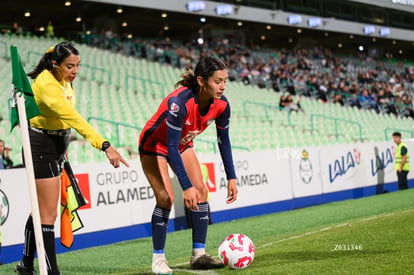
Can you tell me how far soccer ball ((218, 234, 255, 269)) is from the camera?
18.1 feet

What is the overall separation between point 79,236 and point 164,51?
20172mm

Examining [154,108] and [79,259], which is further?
[154,108]

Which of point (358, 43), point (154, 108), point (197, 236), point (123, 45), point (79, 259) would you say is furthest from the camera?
point (358, 43)

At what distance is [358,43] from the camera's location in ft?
151

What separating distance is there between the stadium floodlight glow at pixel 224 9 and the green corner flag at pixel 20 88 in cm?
2950

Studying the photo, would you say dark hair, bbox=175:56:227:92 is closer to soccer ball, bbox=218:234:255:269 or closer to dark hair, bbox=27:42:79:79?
dark hair, bbox=27:42:79:79

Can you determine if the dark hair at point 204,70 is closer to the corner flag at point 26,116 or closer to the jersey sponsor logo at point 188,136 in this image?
the jersey sponsor logo at point 188,136

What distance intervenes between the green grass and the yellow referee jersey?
5.33 feet

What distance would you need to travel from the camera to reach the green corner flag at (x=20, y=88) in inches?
183

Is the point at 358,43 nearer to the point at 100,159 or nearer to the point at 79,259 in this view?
the point at 100,159

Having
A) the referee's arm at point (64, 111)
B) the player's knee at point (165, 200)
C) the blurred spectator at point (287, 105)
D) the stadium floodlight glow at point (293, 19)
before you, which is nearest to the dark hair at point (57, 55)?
the referee's arm at point (64, 111)

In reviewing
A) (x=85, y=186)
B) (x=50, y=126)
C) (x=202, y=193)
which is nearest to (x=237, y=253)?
(x=202, y=193)

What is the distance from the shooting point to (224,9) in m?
33.8

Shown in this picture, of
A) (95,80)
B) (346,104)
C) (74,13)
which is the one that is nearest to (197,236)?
(95,80)
